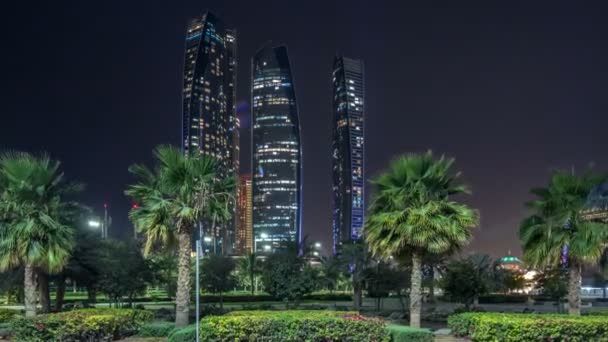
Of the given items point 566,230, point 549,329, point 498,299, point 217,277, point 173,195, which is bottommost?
point 498,299

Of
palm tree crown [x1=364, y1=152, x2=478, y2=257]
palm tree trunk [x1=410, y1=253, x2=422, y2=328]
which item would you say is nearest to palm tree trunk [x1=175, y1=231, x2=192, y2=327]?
palm tree crown [x1=364, y1=152, x2=478, y2=257]

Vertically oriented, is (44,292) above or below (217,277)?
above

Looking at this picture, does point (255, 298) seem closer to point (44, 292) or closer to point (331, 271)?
point (331, 271)

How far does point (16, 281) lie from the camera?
29.2 m

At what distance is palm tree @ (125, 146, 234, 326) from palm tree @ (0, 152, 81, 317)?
10.1 feet

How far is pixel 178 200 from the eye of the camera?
22047 mm

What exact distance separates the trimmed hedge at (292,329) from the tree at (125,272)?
1731cm

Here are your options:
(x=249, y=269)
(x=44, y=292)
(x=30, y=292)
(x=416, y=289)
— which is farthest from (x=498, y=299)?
→ (x=30, y=292)

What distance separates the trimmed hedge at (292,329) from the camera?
17.9 metres

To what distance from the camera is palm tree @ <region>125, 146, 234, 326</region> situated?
21.9 meters

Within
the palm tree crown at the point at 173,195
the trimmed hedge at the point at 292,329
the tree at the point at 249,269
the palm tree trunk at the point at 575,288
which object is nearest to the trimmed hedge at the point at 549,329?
the palm tree trunk at the point at 575,288

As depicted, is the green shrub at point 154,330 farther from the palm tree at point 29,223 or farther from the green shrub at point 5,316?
the green shrub at point 5,316

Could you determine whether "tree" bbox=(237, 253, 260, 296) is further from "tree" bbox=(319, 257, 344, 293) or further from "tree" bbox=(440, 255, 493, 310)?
"tree" bbox=(440, 255, 493, 310)

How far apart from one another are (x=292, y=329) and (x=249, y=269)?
6185 cm
